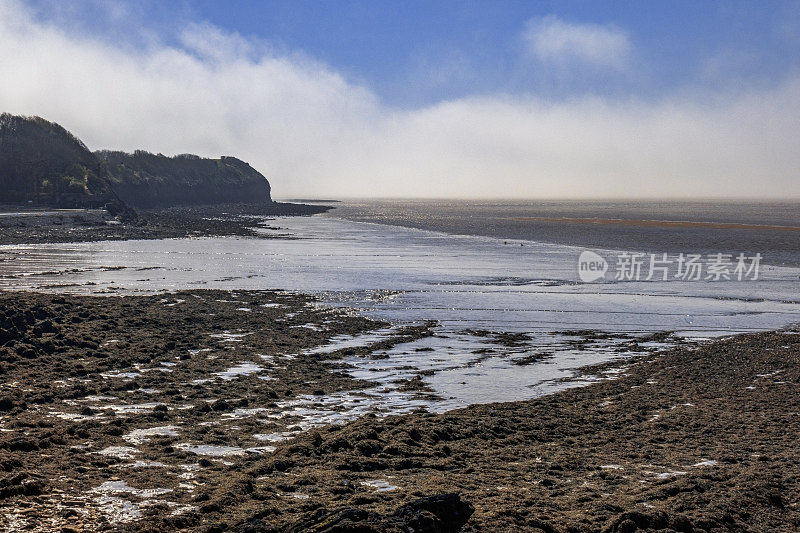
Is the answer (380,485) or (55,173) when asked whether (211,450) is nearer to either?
(380,485)

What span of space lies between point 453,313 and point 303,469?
16191mm

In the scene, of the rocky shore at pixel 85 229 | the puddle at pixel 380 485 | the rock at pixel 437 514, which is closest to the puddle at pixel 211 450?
the puddle at pixel 380 485

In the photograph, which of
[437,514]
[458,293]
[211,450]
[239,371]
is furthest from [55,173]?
[437,514]

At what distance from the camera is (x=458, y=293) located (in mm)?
29828

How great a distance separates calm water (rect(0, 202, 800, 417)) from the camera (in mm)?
15875

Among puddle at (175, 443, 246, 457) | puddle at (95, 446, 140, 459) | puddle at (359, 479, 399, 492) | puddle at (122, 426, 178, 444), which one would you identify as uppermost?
puddle at (359, 479, 399, 492)

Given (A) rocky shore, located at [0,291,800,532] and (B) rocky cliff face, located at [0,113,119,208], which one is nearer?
(A) rocky shore, located at [0,291,800,532]

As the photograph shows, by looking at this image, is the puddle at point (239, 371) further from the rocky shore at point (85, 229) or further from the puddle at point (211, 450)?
the rocky shore at point (85, 229)

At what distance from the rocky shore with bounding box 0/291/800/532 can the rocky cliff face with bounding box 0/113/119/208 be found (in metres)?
87.9

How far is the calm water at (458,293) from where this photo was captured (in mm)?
15875

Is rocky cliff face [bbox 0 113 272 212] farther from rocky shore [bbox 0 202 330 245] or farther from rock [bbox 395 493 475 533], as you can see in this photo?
rock [bbox 395 493 475 533]

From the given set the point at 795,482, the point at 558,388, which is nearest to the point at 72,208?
the point at 558,388

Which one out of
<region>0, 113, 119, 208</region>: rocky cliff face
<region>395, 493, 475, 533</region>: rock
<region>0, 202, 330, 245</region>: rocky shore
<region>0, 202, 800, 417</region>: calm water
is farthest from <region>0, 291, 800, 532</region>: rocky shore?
<region>0, 113, 119, 208</region>: rocky cliff face

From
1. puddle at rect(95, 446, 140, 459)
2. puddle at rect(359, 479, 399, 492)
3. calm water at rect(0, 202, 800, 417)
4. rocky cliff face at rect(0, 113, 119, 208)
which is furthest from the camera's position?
rocky cliff face at rect(0, 113, 119, 208)
